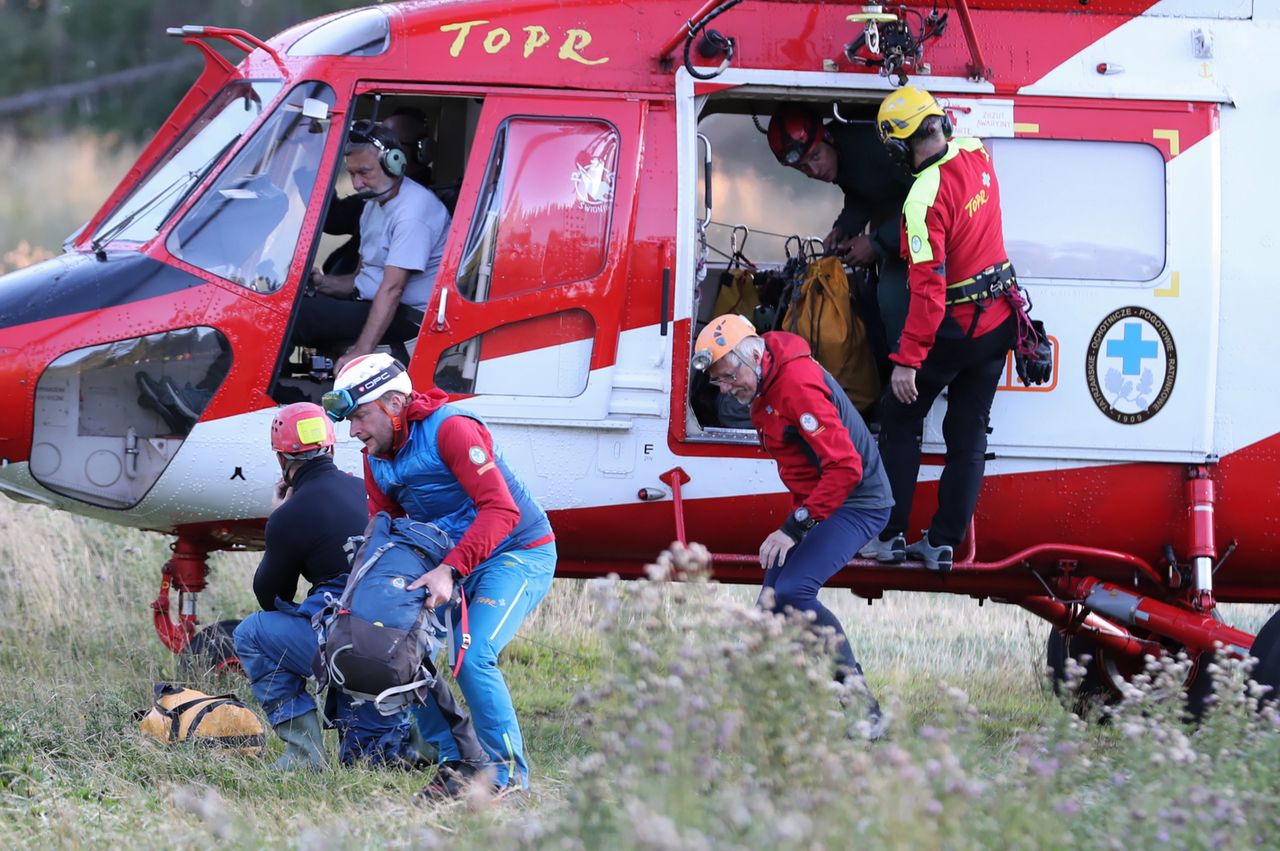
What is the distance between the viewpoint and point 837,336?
285 inches

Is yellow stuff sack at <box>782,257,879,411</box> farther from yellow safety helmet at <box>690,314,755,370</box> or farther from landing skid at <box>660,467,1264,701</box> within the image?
yellow safety helmet at <box>690,314,755,370</box>

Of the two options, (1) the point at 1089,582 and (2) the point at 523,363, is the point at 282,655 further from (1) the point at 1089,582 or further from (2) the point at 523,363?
(1) the point at 1089,582

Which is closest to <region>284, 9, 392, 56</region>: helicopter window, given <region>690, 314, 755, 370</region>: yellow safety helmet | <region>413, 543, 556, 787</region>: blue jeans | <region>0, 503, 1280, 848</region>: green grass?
<region>690, 314, 755, 370</region>: yellow safety helmet

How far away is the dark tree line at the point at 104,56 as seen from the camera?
19203mm

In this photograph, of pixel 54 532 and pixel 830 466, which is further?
pixel 54 532

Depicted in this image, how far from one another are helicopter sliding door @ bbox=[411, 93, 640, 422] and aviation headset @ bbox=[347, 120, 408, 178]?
47 centimetres

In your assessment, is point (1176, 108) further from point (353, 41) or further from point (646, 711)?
point (646, 711)

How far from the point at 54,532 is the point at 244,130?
4137mm

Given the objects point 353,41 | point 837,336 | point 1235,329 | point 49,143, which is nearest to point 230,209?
point 353,41

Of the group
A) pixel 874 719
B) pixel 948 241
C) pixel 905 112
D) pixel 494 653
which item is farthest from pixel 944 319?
pixel 494 653

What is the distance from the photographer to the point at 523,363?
6832mm

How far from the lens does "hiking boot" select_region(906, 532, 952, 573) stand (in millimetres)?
6820

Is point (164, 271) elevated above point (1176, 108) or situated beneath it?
situated beneath

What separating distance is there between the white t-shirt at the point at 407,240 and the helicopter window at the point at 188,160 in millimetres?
697
